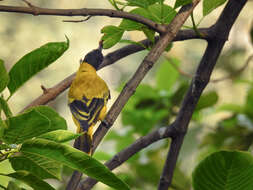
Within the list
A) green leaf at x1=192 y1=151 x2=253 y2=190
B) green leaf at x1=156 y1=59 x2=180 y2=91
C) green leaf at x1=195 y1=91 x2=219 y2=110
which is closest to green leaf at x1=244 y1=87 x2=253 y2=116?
green leaf at x1=195 y1=91 x2=219 y2=110

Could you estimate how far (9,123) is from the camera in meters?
0.54

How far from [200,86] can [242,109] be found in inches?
23.3

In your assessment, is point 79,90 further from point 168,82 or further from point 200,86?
point 200,86

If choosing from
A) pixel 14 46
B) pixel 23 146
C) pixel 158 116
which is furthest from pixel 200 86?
pixel 14 46

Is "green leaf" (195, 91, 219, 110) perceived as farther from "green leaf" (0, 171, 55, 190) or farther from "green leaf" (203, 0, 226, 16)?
"green leaf" (0, 171, 55, 190)

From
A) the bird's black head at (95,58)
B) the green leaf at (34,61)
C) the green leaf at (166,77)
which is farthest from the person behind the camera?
the green leaf at (166,77)

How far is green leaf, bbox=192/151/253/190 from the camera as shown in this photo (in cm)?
61

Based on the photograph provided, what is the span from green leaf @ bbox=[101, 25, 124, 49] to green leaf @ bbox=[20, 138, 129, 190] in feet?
1.22

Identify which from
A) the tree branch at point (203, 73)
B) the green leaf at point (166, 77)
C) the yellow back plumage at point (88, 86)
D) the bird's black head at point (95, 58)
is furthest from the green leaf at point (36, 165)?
the green leaf at point (166, 77)

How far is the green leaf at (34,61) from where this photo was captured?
0.69 m

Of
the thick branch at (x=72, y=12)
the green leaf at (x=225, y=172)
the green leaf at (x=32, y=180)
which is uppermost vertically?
the thick branch at (x=72, y=12)

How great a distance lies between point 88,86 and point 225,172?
959mm

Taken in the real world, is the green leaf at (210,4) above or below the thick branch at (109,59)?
above

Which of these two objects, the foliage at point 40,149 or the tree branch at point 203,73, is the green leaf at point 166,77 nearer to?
the tree branch at point 203,73
